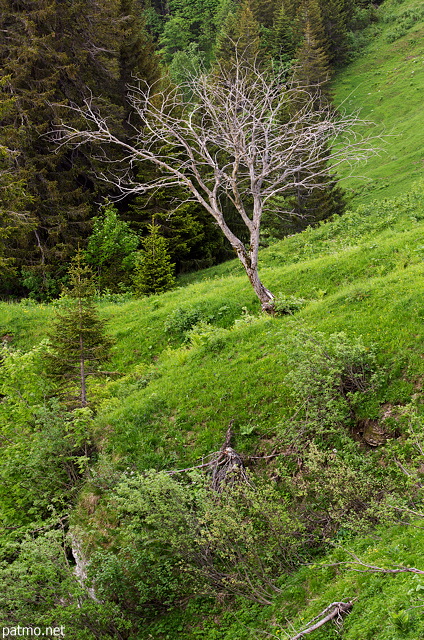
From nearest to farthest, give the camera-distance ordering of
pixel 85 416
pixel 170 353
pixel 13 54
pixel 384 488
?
pixel 384 488, pixel 85 416, pixel 170 353, pixel 13 54

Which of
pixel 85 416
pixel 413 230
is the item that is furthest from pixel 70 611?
pixel 413 230

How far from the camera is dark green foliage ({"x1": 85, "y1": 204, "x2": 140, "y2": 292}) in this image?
21047 mm

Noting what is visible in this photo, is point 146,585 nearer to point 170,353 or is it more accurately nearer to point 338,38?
point 170,353

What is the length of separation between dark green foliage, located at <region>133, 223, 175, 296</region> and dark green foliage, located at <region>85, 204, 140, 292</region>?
69.0 inches

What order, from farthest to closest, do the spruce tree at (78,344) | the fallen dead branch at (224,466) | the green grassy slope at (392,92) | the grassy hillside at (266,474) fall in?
the green grassy slope at (392,92)
the spruce tree at (78,344)
the fallen dead branch at (224,466)
the grassy hillside at (266,474)

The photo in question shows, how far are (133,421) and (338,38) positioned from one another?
55534 mm

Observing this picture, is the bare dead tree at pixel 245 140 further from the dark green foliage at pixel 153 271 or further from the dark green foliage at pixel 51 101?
the dark green foliage at pixel 51 101

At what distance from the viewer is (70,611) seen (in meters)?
5.60

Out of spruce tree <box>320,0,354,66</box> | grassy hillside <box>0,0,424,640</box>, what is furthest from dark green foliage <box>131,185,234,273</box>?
spruce tree <box>320,0,354,66</box>
